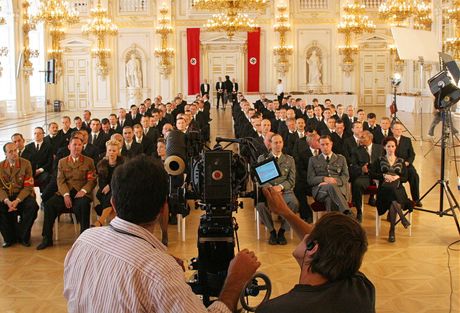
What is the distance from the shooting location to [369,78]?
100ft

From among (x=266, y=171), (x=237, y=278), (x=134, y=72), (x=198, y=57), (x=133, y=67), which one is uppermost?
(x=198, y=57)

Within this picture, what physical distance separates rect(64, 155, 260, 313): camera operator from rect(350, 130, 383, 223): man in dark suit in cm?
605

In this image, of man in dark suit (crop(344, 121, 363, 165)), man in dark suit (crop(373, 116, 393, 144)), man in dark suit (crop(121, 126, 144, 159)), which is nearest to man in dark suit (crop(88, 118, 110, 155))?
man in dark suit (crop(121, 126, 144, 159))

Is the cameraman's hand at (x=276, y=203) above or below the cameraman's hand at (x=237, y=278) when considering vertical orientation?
above

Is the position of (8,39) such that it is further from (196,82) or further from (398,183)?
(398,183)

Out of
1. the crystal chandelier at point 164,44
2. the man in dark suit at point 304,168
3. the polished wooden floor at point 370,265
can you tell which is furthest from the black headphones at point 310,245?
the crystal chandelier at point 164,44

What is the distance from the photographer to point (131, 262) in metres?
1.86

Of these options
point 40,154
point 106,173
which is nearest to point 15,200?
point 106,173

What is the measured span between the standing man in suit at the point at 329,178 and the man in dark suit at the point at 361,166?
46 cm

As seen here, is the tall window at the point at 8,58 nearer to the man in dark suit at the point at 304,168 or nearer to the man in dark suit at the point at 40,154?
the man in dark suit at the point at 40,154

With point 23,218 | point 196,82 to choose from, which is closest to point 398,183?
point 23,218

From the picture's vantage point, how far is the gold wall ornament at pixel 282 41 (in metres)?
28.4

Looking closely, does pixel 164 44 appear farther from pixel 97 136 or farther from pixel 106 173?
pixel 106 173

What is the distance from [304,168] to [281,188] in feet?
4.52
